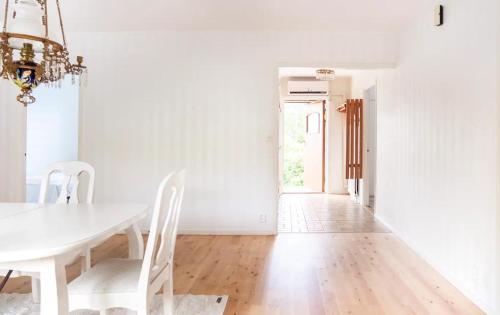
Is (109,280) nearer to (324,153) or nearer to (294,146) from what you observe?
(324,153)

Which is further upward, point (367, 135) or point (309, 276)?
point (367, 135)

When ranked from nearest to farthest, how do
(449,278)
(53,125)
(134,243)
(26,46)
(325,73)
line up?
(26,46) → (134,243) → (449,278) → (53,125) → (325,73)

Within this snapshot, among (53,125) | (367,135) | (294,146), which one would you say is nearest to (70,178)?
(53,125)

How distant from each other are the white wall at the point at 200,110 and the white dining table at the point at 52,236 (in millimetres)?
2321

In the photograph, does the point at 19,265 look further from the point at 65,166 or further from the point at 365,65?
the point at 365,65

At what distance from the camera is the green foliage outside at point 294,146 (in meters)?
9.30

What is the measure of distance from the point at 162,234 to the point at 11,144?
9.49 feet

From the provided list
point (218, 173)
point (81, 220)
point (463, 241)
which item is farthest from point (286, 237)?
point (81, 220)

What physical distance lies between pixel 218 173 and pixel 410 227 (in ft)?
7.31

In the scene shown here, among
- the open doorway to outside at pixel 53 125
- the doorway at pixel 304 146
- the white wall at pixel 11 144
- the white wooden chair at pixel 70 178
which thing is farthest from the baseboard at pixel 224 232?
the doorway at pixel 304 146

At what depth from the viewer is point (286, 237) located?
419cm

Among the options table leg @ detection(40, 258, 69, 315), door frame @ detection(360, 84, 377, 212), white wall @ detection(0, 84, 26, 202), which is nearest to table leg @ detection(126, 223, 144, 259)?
table leg @ detection(40, 258, 69, 315)

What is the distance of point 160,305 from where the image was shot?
2.35m

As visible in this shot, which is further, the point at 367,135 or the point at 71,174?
the point at 367,135
